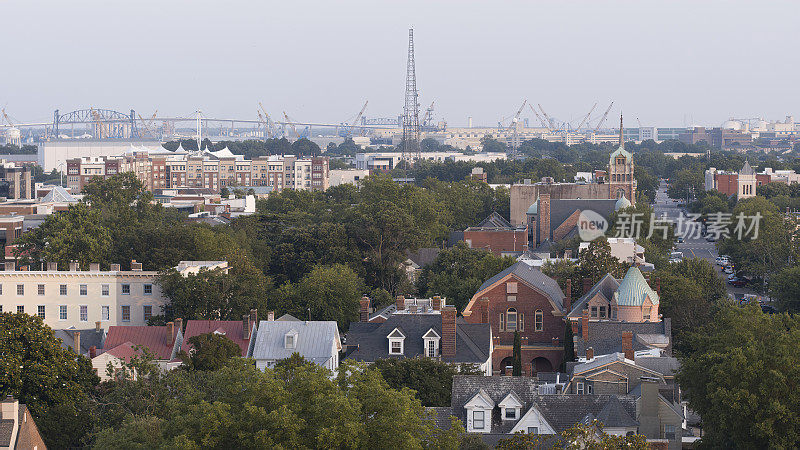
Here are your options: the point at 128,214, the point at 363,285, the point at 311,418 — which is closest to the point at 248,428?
the point at 311,418

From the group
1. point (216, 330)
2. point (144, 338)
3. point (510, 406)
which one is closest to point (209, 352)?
point (216, 330)

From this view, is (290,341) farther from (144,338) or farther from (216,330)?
(144,338)

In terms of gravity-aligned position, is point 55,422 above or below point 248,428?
below

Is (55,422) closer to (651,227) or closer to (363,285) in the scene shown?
(363,285)

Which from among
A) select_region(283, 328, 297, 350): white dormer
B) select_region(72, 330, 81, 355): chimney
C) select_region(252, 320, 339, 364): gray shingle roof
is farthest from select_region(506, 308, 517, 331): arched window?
select_region(72, 330, 81, 355): chimney

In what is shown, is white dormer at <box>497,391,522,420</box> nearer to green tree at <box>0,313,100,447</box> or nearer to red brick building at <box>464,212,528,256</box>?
green tree at <box>0,313,100,447</box>

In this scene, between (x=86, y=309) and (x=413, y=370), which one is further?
(x=86, y=309)

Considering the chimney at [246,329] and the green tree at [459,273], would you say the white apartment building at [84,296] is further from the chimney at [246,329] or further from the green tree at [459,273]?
the chimney at [246,329]
